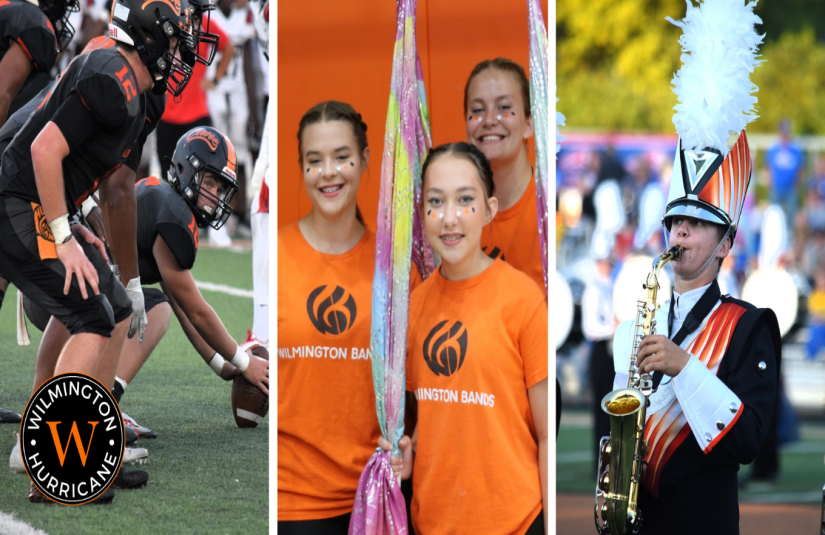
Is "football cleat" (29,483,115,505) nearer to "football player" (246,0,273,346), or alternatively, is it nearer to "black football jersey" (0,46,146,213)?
"football player" (246,0,273,346)

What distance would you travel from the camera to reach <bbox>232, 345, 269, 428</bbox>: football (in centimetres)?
281

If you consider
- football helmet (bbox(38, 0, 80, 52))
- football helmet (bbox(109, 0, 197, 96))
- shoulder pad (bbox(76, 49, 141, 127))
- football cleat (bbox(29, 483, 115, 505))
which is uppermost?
football helmet (bbox(38, 0, 80, 52))

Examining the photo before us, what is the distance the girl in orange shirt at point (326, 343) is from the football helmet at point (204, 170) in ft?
1.44


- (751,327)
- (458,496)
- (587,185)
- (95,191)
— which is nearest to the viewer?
(751,327)

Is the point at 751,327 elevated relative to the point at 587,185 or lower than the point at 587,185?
lower

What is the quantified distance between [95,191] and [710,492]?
6.00 feet

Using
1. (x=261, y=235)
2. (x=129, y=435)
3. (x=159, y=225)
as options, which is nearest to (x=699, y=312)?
(x=261, y=235)

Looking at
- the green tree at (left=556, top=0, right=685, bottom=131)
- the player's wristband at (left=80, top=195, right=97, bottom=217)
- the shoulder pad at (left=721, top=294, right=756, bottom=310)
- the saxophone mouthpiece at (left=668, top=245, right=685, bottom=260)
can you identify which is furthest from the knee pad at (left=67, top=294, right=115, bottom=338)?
the green tree at (left=556, top=0, right=685, bottom=131)

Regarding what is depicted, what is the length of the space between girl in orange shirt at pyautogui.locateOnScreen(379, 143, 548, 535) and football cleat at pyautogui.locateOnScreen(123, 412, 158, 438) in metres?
0.90

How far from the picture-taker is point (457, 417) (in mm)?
2271

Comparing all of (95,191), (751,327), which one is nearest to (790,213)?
(751,327)

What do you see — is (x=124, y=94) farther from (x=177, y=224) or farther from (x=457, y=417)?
(x=457, y=417)

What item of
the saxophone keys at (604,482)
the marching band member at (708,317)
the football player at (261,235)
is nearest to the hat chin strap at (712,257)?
the marching band member at (708,317)

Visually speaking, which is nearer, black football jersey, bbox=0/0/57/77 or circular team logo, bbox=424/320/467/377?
circular team logo, bbox=424/320/467/377
